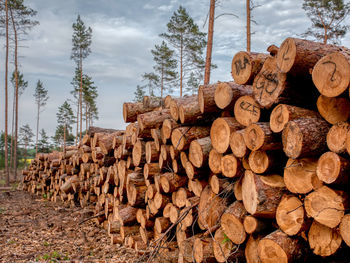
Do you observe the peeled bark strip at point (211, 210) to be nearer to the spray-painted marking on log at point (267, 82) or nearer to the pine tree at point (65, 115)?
the spray-painted marking on log at point (267, 82)

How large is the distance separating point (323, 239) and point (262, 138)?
1.08 metres

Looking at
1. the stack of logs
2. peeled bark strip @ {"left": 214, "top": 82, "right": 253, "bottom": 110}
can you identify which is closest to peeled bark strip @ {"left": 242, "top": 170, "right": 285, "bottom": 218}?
the stack of logs

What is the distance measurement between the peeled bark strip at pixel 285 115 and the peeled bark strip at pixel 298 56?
366 millimetres

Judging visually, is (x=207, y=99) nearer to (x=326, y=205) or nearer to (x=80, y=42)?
(x=326, y=205)

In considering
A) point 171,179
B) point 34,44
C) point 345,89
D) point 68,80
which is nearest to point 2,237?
point 171,179

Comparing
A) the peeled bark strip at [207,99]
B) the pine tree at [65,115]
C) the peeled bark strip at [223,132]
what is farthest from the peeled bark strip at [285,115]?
the pine tree at [65,115]

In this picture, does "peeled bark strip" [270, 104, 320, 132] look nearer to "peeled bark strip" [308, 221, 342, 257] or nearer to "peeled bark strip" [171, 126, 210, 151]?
"peeled bark strip" [308, 221, 342, 257]

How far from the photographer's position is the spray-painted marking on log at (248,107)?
3.25 meters

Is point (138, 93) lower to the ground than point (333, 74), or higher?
higher

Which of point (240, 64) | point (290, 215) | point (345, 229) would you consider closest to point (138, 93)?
point (240, 64)

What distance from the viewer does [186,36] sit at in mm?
19172

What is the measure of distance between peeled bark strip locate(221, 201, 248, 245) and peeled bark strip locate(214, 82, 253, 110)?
49.9 inches

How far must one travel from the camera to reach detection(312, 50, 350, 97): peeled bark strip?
2281mm

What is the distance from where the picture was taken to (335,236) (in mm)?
2457
